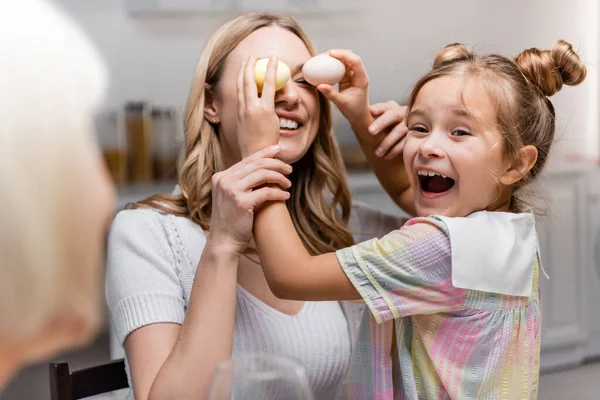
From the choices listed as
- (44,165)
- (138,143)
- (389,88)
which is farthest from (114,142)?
(389,88)

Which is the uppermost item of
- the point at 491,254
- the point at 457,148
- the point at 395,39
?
the point at 395,39

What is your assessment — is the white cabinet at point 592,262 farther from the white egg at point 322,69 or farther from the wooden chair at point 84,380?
the wooden chair at point 84,380

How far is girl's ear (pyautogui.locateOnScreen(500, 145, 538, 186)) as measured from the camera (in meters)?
0.98

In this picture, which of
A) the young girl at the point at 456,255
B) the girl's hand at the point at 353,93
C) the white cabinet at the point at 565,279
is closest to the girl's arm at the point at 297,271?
the young girl at the point at 456,255

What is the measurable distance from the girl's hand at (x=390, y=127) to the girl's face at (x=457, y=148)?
0.22m

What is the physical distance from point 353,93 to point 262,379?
645 mm

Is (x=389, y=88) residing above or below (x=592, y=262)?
above

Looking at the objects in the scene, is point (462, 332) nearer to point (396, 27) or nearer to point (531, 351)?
point (531, 351)

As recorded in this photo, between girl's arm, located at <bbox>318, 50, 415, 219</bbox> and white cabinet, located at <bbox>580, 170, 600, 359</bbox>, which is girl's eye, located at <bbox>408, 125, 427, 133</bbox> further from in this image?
white cabinet, located at <bbox>580, 170, 600, 359</bbox>

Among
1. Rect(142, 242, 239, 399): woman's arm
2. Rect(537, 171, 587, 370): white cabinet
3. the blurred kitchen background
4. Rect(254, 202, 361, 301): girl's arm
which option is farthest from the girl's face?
Rect(537, 171, 587, 370): white cabinet

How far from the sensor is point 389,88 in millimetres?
2359

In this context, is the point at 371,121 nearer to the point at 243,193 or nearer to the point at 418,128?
the point at 418,128

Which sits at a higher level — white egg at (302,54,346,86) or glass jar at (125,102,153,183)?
white egg at (302,54,346,86)

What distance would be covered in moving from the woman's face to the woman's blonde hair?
3.62ft
